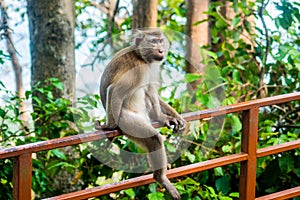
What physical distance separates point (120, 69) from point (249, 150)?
2.47 feet

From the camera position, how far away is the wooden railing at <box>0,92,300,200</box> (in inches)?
95.0

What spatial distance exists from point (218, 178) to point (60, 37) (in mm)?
1701

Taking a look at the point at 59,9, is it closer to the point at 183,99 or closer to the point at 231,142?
the point at 183,99

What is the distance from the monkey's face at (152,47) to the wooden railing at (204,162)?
407 millimetres

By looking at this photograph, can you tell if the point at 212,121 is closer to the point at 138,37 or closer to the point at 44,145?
the point at 138,37

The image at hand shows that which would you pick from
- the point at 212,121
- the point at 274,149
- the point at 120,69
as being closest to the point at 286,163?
the point at 212,121

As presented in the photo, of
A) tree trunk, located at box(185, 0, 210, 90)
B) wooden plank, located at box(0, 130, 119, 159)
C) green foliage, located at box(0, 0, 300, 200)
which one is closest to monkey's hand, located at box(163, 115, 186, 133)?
green foliage, located at box(0, 0, 300, 200)

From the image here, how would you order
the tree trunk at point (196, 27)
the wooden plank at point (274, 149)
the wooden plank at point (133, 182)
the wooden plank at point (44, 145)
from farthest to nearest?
1. the tree trunk at point (196, 27)
2. the wooden plank at point (274, 149)
3. the wooden plank at point (133, 182)
4. the wooden plank at point (44, 145)

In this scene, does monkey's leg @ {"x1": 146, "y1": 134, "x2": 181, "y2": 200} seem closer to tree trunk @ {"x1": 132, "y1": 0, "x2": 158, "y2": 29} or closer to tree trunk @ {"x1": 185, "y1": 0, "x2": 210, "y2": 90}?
tree trunk @ {"x1": 132, "y1": 0, "x2": 158, "y2": 29}

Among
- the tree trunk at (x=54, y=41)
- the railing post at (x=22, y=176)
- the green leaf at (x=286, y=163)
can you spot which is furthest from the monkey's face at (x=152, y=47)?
the tree trunk at (x=54, y=41)

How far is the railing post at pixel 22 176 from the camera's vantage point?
7.88ft

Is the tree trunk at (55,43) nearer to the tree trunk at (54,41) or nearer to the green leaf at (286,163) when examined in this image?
the tree trunk at (54,41)

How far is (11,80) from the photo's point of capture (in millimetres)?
8508

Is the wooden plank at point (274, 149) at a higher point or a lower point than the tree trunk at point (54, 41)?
lower
